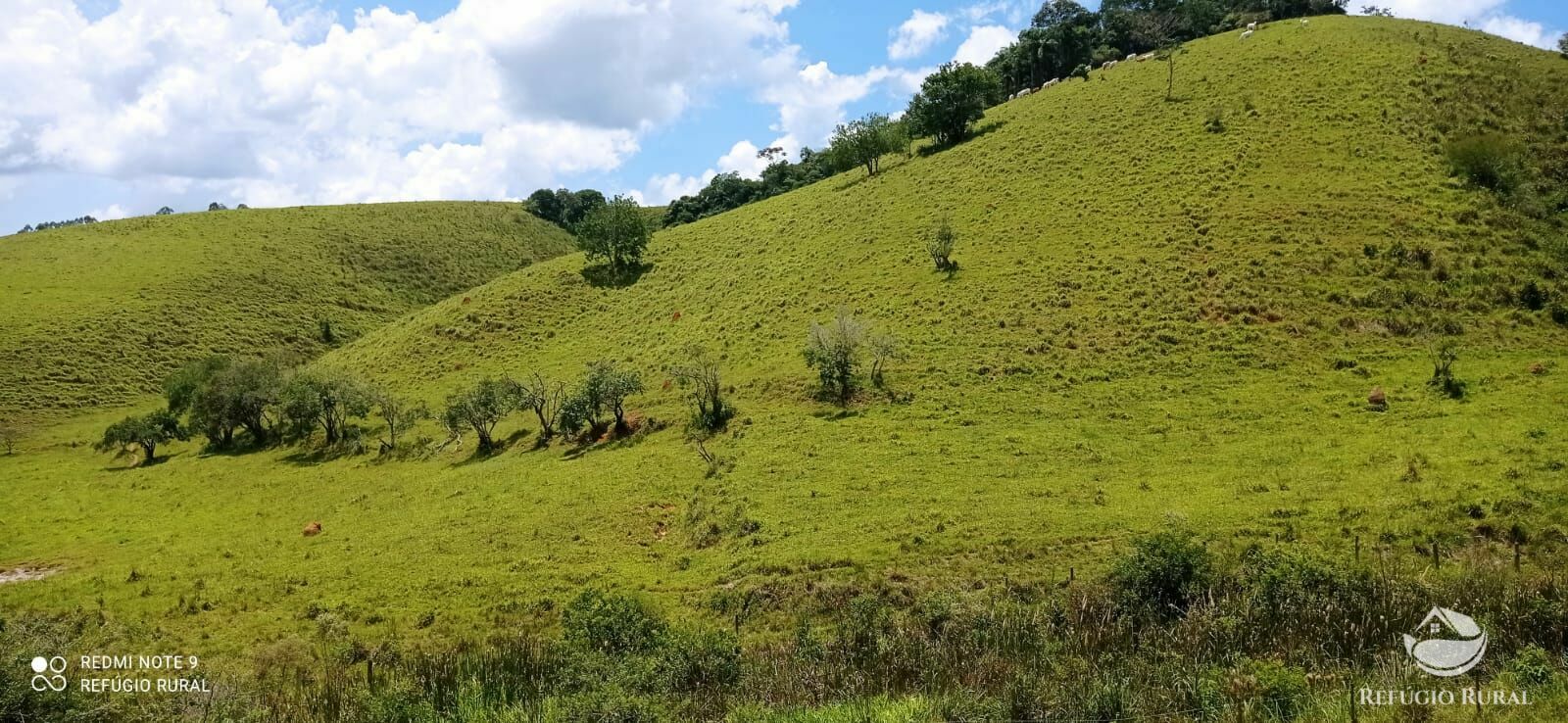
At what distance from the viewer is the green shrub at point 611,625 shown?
49.9 feet

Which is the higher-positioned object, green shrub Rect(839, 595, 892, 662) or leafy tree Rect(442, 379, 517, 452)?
leafy tree Rect(442, 379, 517, 452)

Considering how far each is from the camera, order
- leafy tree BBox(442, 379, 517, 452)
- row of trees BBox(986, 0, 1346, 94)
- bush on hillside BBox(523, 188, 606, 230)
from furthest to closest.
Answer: bush on hillside BBox(523, 188, 606, 230)
row of trees BBox(986, 0, 1346, 94)
leafy tree BBox(442, 379, 517, 452)

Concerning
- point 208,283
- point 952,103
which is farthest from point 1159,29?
point 208,283

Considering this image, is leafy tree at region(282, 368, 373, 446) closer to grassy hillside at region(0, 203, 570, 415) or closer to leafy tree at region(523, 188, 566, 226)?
grassy hillside at region(0, 203, 570, 415)

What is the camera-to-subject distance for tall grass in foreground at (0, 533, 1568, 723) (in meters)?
10.5

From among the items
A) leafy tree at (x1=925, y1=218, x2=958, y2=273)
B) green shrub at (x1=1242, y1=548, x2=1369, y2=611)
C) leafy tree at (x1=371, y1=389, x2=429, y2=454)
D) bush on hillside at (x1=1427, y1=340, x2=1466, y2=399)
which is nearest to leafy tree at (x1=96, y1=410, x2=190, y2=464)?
leafy tree at (x1=371, y1=389, x2=429, y2=454)

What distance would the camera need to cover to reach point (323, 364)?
70062 millimetres

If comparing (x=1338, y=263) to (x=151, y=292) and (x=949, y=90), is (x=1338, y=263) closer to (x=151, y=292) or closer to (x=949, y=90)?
(x=949, y=90)

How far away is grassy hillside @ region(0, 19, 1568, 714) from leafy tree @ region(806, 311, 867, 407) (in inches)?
73.3

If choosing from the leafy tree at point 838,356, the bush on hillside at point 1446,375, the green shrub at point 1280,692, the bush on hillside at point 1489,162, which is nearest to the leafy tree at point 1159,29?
the bush on hillside at point 1489,162

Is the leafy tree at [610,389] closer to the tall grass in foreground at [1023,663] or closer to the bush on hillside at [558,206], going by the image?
the tall grass in foreground at [1023,663]

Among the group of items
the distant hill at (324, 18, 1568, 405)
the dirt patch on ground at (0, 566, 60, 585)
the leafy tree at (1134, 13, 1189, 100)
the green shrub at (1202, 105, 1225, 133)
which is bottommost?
the dirt patch on ground at (0, 566, 60, 585)

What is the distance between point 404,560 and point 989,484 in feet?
68.3

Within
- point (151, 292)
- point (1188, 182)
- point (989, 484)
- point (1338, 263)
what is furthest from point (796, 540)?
point (151, 292)
